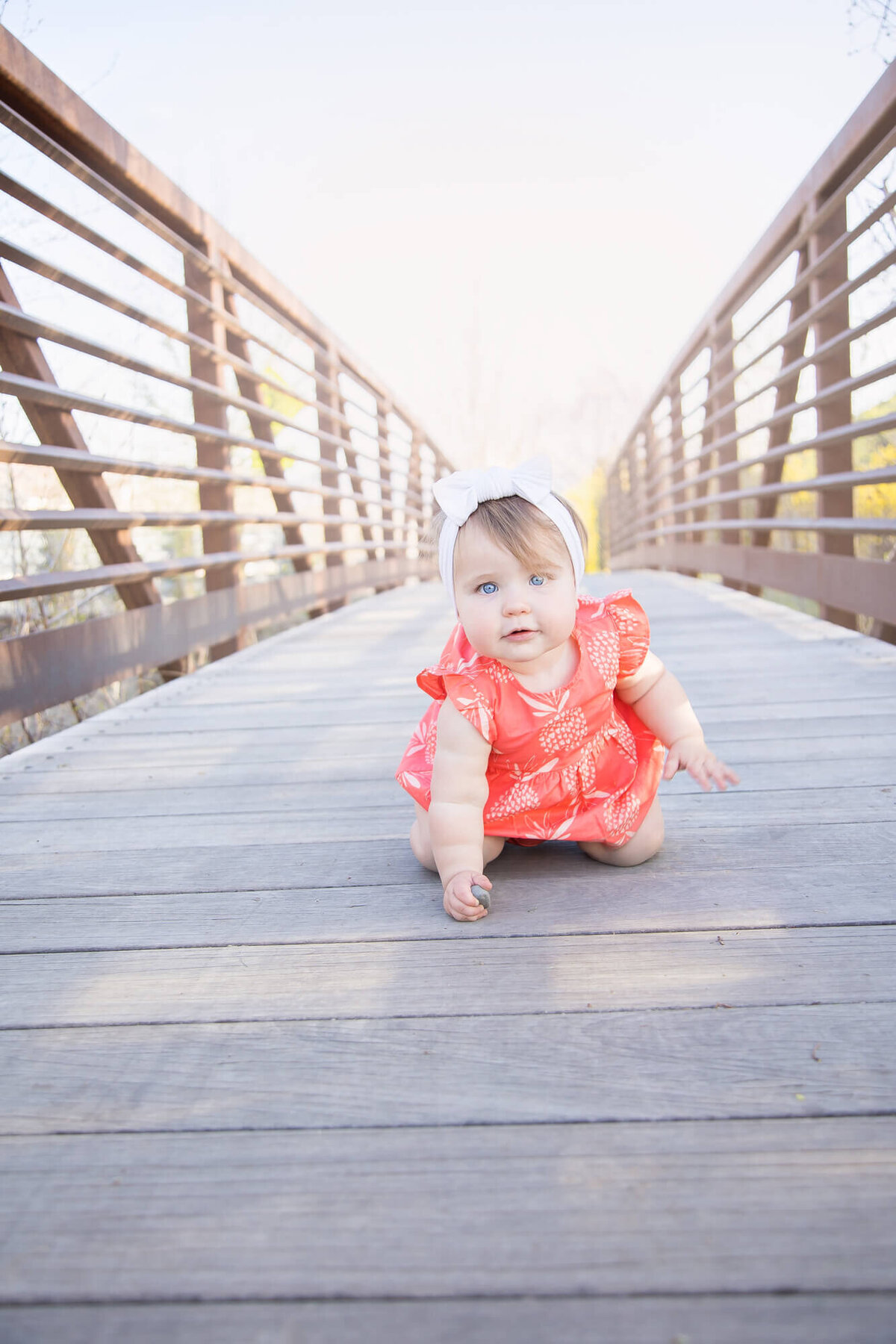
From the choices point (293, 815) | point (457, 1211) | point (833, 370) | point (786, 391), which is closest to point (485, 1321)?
point (457, 1211)

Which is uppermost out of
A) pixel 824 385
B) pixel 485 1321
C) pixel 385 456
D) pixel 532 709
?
pixel 385 456

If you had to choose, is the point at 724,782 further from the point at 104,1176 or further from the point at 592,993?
the point at 104,1176

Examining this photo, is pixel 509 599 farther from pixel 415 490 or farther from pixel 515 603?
pixel 415 490

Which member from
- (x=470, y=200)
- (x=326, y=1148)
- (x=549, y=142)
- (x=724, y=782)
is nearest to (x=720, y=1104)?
(x=326, y=1148)

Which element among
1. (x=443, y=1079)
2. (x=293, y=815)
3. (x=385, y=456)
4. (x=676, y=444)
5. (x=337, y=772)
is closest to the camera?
(x=443, y=1079)

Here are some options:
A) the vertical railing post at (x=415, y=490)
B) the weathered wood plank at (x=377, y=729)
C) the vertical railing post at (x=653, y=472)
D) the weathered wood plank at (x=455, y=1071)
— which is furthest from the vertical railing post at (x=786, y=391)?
the vertical railing post at (x=415, y=490)

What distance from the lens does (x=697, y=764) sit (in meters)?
1.37

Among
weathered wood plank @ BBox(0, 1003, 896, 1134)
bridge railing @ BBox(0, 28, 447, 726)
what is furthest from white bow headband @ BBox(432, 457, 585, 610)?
bridge railing @ BBox(0, 28, 447, 726)

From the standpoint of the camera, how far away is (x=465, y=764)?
1.34 meters

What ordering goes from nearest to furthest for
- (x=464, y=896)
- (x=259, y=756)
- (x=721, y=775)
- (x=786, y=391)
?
(x=464, y=896) < (x=721, y=775) < (x=259, y=756) < (x=786, y=391)

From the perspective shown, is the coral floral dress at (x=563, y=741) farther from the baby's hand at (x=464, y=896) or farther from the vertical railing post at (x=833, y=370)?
the vertical railing post at (x=833, y=370)

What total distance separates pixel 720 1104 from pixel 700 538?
5894 millimetres

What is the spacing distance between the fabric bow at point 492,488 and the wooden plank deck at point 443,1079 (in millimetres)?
514

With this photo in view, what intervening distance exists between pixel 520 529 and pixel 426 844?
0.47 meters
